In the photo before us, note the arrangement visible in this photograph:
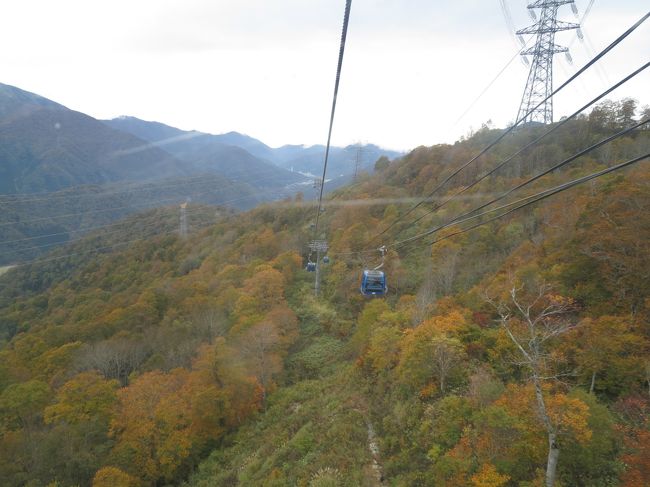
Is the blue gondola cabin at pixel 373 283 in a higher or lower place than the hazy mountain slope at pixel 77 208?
higher

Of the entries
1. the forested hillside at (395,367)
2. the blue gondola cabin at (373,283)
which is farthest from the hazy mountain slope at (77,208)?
the blue gondola cabin at (373,283)

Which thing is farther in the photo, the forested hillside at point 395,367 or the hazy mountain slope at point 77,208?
the hazy mountain slope at point 77,208

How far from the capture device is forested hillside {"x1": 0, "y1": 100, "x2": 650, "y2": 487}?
11.0 m

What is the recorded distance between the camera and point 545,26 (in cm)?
3045

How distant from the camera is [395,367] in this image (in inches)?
744

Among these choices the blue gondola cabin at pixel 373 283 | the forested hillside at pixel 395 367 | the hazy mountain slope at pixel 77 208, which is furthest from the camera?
the hazy mountain slope at pixel 77 208

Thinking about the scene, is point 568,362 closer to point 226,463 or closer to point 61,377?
point 226,463

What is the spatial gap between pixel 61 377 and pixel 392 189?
148ft

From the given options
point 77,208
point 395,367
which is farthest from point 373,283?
point 77,208

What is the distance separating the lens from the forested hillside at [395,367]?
36.0 feet

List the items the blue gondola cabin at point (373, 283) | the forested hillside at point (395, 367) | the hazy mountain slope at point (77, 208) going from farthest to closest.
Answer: the hazy mountain slope at point (77, 208), the blue gondola cabin at point (373, 283), the forested hillside at point (395, 367)

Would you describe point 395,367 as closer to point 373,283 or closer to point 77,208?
point 373,283

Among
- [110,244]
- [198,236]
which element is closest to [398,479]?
[198,236]

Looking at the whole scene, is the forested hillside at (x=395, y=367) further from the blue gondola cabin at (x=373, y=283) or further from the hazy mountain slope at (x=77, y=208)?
the hazy mountain slope at (x=77, y=208)
